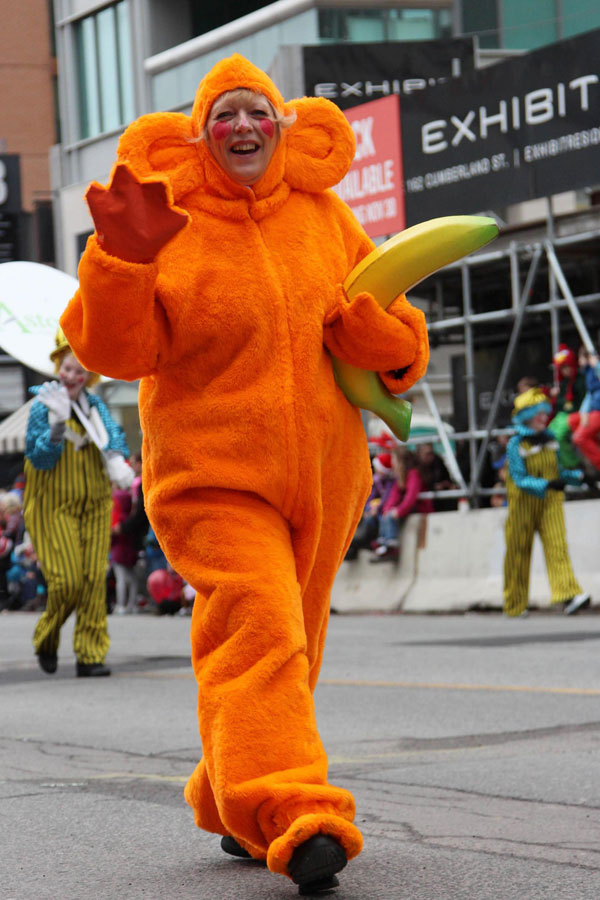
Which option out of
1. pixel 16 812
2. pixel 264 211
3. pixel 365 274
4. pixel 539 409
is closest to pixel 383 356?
pixel 365 274

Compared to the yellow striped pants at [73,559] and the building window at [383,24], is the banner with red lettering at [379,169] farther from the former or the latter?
the building window at [383,24]

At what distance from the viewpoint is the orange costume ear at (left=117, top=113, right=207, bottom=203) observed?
4039 mm

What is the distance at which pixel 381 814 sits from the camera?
4.82 m

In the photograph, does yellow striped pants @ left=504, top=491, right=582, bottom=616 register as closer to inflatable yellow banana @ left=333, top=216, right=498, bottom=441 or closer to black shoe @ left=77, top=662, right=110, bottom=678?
black shoe @ left=77, top=662, right=110, bottom=678

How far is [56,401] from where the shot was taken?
870cm

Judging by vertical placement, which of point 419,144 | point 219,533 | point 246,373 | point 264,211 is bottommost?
point 219,533

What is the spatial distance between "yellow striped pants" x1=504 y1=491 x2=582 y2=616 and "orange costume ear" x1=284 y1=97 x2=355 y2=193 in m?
9.50

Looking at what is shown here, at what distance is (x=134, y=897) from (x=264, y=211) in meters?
1.70

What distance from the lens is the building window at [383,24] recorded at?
28359 mm

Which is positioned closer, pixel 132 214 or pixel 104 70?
pixel 132 214

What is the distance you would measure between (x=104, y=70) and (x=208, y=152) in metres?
30.1

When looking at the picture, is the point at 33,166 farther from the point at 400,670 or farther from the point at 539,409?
the point at 400,670

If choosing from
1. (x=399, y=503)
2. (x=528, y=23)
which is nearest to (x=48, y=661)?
(x=399, y=503)

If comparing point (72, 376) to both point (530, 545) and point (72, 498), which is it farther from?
point (530, 545)
